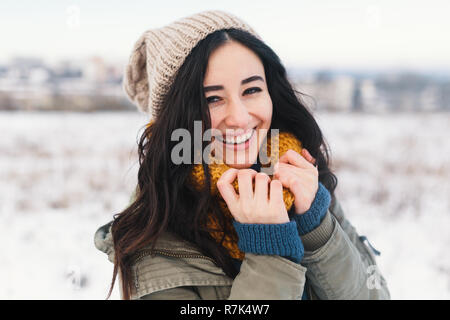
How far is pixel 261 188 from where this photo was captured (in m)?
1.10

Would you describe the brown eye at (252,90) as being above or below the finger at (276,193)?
above

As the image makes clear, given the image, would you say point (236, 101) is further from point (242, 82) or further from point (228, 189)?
point (228, 189)

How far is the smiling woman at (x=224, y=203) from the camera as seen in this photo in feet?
3.59

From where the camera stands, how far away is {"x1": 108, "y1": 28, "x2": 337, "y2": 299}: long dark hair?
126cm

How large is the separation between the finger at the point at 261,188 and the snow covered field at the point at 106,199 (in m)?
0.86

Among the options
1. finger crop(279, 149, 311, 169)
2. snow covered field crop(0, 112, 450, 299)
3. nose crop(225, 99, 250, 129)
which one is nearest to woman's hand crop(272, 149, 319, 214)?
finger crop(279, 149, 311, 169)

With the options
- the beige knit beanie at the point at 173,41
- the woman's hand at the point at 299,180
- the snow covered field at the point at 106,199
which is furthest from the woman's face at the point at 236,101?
the snow covered field at the point at 106,199

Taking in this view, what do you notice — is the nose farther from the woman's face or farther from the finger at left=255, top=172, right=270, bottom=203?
the finger at left=255, top=172, right=270, bottom=203

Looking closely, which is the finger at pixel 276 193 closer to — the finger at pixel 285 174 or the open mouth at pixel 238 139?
the finger at pixel 285 174

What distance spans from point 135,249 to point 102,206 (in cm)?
359

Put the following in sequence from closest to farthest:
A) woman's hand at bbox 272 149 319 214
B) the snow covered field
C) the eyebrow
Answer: woman's hand at bbox 272 149 319 214 < the eyebrow < the snow covered field

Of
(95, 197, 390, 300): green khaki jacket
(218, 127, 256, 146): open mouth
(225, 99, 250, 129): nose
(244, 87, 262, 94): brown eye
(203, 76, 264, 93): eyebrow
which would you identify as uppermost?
(203, 76, 264, 93): eyebrow

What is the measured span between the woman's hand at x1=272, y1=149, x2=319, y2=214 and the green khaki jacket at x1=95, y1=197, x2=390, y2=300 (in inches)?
4.3

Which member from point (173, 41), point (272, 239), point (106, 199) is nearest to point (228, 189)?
point (272, 239)
